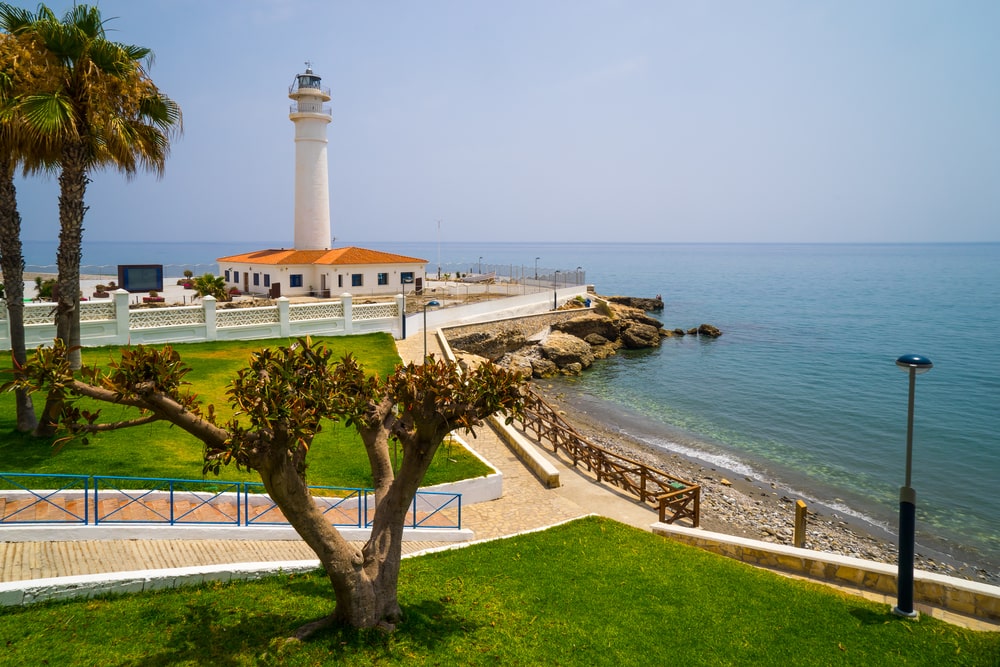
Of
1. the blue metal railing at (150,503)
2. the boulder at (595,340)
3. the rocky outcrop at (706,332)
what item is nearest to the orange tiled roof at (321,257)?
the boulder at (595,340)

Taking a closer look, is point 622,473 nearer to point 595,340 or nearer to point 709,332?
point 595,340

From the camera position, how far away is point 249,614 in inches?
336

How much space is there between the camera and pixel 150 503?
12172 mm

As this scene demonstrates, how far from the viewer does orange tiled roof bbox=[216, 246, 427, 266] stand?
130ft

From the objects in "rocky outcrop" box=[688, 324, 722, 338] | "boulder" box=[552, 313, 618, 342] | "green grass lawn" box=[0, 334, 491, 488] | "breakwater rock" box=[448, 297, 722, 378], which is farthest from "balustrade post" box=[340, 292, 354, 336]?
"rocky outcrop" box=[688, 324, 722, 338]

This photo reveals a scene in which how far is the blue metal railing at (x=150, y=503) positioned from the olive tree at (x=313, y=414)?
4066 mm

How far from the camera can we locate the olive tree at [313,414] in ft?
A: 21.3

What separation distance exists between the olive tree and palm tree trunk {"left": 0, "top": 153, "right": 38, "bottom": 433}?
8.26m

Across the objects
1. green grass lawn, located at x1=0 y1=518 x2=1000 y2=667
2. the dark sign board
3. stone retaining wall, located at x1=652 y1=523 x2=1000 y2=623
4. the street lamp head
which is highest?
the dark sign board

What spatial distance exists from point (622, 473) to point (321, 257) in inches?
1119

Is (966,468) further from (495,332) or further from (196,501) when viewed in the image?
(196,501)

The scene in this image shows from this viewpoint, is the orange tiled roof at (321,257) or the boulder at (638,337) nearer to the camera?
the orange tiled roof at (321,257)

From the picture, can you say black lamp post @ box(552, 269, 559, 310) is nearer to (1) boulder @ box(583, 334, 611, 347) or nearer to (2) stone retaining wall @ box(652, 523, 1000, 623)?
(1) boulder @ box(583, 334, 611, 347)

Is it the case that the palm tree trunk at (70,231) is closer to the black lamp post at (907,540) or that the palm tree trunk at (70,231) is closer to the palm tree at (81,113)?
the palm tree at (81,113)
